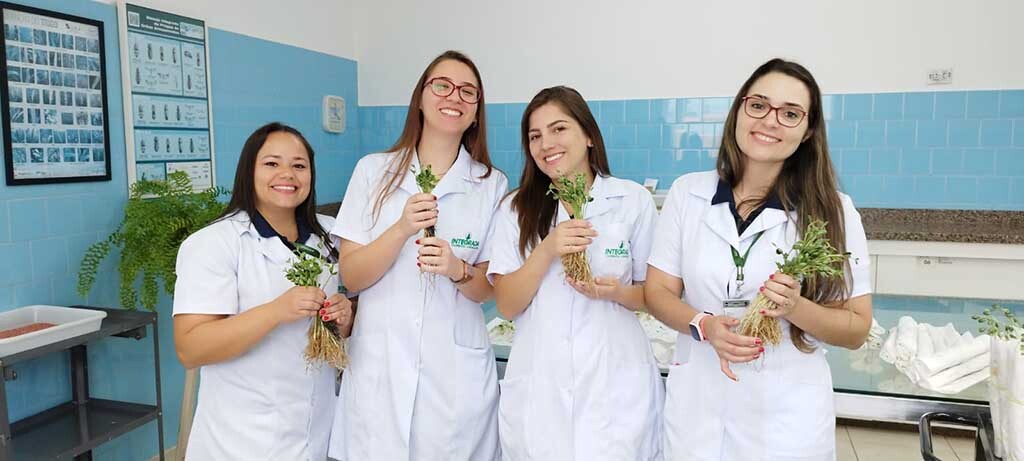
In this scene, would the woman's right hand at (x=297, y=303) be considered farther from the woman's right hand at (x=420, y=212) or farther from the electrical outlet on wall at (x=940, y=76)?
the electrical outlet on wall at (x=940, y=76)

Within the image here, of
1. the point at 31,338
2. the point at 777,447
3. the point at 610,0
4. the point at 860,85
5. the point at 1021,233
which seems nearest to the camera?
the point at 777,447

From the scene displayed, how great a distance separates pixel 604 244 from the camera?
191 cm

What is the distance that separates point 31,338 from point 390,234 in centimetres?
145

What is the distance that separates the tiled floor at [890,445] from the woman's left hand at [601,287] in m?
2.43

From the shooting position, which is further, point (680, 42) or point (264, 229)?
point (680, 42)

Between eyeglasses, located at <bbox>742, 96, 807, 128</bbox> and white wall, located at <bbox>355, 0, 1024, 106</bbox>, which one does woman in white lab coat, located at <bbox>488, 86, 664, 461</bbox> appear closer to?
eyeglasses, located at <bbox>742, 96, 807, 128</bbox>

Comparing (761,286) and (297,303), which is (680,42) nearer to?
(761,286)

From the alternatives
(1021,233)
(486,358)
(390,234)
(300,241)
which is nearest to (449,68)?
(390,234)

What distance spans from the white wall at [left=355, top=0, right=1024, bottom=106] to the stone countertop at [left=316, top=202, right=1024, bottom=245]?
0.74 meters

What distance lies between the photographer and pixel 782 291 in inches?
58.4

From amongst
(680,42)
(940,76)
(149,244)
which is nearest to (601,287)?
(149,244)

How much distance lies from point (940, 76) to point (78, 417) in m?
4.73

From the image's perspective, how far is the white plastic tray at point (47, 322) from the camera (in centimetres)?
239

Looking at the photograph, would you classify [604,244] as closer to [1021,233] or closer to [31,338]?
[31,338]
